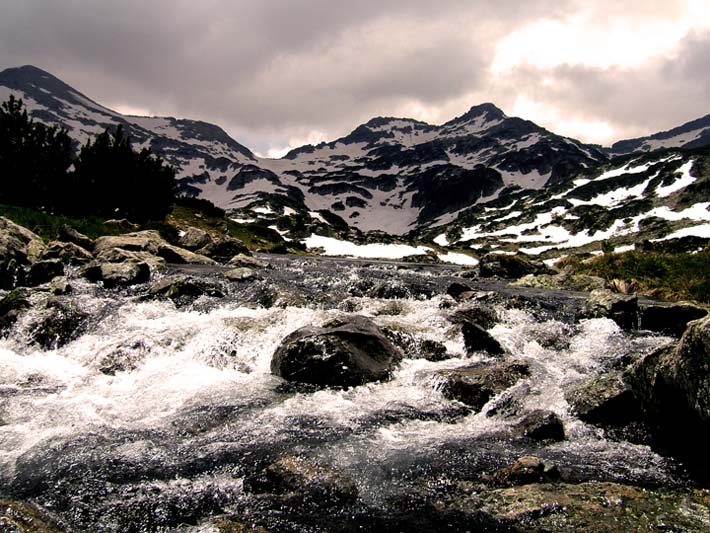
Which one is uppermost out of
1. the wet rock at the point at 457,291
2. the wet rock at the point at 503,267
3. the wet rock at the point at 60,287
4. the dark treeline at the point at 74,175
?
the dark treeline at the point at 74,175

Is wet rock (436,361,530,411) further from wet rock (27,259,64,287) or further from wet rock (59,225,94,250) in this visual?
wet rock (59,225,94,250)

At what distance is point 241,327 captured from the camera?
514 inches

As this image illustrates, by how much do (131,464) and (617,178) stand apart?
191473 millimetres

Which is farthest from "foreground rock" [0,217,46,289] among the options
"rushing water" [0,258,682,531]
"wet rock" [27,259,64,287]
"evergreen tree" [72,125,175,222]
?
"evergreen tree" [72,125,175,222]

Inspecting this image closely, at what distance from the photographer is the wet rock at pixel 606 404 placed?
7.65m

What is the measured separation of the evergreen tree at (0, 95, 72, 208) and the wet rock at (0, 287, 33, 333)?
32318mm

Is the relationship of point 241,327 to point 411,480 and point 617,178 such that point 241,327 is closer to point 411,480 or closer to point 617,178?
point 411,480

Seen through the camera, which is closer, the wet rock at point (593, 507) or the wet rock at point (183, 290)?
the wet rock at point (593, 507)

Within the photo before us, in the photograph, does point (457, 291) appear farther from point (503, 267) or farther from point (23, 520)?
point (23, 520)

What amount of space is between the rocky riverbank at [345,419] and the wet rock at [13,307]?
0.21ft

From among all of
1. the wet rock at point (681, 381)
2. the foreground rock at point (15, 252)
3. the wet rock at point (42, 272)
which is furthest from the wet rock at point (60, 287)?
the wet rock at point (681, 381)

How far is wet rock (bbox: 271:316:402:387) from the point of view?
9.78 meters

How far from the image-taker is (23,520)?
4395mm

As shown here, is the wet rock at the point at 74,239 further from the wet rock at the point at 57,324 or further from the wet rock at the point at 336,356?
the wet rock at the point at 336,356
